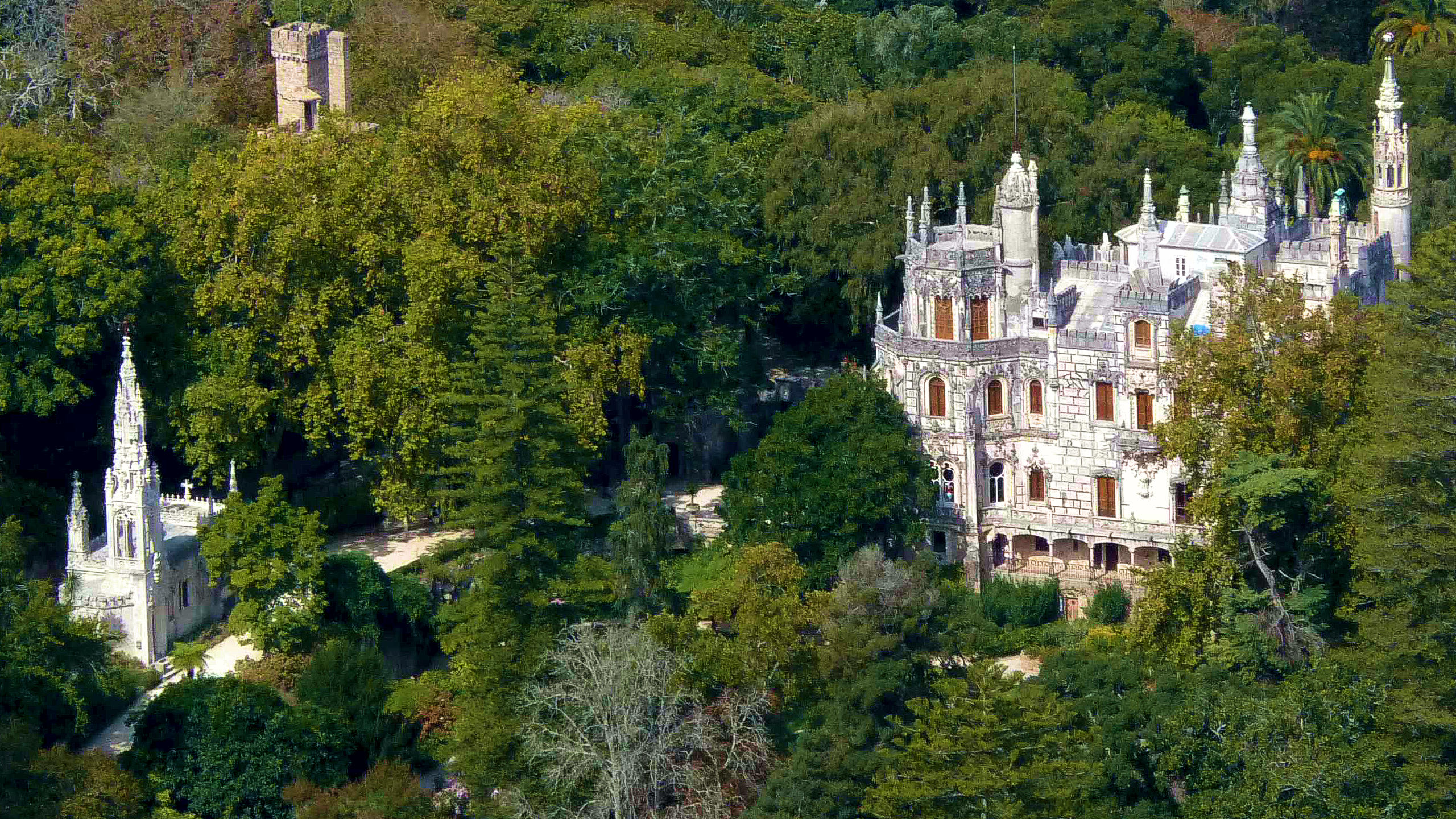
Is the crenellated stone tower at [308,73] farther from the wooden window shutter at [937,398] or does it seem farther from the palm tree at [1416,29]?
the palm tree at [1416,29]

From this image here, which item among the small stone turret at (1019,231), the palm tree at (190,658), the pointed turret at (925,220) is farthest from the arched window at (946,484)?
the palm tree at (190,658)

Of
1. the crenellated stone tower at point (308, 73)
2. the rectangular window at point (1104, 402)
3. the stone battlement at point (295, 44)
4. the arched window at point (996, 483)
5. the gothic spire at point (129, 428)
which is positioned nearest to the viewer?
the gothic spire at point (129, 428)

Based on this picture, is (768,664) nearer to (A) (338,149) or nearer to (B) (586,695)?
(B) (586,695)

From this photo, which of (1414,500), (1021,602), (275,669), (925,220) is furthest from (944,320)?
(275,669)

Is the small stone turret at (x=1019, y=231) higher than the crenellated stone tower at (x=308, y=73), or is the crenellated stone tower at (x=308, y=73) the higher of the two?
the crenellated stone tower at (x=308, y=73)

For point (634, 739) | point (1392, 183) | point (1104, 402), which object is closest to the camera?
point (634, 739)

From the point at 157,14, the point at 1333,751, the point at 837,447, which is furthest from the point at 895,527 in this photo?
the point at 157,14

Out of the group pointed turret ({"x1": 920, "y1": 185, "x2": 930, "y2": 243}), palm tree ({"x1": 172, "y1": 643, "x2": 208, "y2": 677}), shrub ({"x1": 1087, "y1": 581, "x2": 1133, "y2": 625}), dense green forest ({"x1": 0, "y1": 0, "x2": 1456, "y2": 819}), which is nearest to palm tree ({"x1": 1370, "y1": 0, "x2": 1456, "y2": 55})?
dense green forest ({"x1": 0, "y1": 0, "x2": 1456, "y2": 819})

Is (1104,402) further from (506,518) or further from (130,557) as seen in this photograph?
(130,557)
